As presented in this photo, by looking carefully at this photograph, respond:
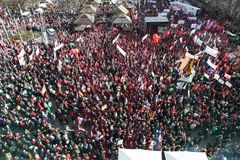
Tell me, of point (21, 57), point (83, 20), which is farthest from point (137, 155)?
point (83, 20)

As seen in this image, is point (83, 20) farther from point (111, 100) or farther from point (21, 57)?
point (111, 100)

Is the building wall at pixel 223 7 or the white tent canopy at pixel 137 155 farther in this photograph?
the building wall at pixel 223 7

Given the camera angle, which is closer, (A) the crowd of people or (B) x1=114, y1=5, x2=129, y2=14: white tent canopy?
(A) the crowd of people

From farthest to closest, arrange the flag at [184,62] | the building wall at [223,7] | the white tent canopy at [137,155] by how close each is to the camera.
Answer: the building wall at [223,7] → the flag at [184,62] → the white tent canopy at [137,155]

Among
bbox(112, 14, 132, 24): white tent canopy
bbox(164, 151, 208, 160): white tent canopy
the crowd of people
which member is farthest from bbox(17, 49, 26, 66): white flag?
bbox(164, 151, 208, 160): white tent canopy

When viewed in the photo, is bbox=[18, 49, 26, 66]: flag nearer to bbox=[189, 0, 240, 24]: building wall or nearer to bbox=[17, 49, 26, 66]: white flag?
bbox=[17, 49, 26, 66]: white flag

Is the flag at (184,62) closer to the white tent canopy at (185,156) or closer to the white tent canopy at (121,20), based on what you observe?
the white tent canopy at (185,156)

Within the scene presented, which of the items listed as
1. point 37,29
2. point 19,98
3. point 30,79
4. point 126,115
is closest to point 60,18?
point 37,29

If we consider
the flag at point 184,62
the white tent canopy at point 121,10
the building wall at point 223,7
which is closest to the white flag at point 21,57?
the flag at point 184,62
